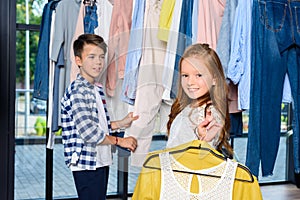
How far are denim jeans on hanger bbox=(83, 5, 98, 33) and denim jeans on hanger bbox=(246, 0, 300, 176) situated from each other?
735 mm

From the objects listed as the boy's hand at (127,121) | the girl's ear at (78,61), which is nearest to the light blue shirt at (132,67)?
the boy's hand at (127,121)

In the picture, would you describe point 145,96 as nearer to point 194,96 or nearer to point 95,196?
point 194,96

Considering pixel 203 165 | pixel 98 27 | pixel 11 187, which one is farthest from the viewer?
pixel 11 187

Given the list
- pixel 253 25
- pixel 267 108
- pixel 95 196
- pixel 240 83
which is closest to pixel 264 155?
pixel 267 108

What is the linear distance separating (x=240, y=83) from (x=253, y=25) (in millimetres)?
278

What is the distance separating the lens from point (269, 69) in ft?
7.41

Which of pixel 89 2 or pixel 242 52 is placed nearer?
pixel 89 2

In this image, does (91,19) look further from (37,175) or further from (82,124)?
Result: (37,175)

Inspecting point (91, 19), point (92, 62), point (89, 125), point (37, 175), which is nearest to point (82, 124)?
point (89, 125)

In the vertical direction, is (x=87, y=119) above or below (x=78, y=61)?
below

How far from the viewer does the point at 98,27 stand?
2.02m

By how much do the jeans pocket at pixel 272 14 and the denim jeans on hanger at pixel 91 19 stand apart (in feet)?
2.52

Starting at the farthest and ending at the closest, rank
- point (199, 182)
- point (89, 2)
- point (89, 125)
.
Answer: point (89, 2) < point (89, 125) < point (199, 182)

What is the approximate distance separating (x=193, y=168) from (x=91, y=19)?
0.97m
